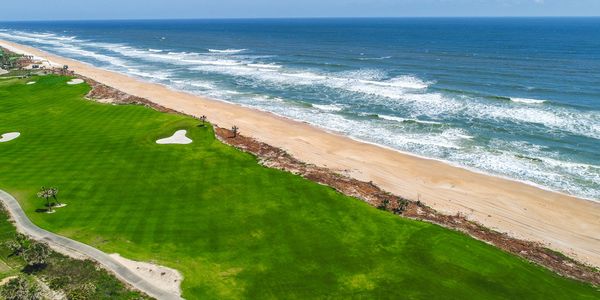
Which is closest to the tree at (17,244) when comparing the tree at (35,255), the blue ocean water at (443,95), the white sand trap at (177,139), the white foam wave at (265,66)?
the tree at (35,255)

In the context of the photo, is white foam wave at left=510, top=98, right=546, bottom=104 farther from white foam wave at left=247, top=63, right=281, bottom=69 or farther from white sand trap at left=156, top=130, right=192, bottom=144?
white foam wave at left=247, top=63, right=281, bottom=69

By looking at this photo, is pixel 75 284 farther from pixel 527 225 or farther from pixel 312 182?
pixel 527 225

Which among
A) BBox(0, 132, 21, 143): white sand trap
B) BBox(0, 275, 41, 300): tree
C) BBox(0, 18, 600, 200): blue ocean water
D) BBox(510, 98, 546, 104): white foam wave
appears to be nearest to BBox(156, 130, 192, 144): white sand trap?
BBox(0, 132, 21, 143): white sand trap

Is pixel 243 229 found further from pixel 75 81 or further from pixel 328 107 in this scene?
pixel 75 81

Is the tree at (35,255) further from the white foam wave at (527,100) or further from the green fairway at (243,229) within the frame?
the white foam wave at (527,100)

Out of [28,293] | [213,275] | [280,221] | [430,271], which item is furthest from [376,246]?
[28,293]

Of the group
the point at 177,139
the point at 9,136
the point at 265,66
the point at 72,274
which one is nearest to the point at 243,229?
the point at 72,274
